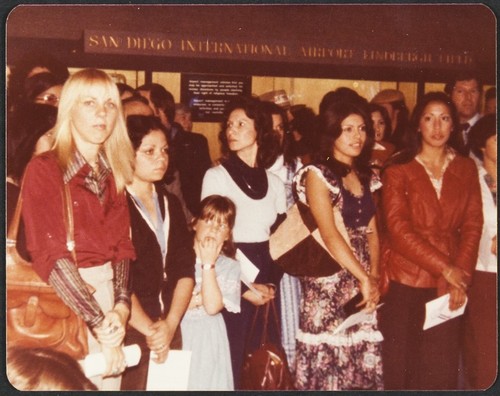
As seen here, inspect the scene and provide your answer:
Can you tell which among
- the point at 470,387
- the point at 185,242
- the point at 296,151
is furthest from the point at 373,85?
the point at 470,387

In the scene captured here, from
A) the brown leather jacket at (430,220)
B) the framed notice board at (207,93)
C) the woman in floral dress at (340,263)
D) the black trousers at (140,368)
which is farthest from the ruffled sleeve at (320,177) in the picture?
the black trousers at (140,368)

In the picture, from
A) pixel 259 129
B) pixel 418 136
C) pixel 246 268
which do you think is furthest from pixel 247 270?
pixel 418 136

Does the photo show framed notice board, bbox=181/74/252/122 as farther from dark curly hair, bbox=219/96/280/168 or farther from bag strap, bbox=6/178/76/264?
bag strap, bbox=6/178/76/264

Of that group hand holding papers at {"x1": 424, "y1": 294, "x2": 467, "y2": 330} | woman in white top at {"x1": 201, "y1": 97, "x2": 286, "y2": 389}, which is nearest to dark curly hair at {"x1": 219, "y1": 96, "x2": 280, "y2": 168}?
woman in white top at {"x1": 201, "y1": 97, "x2": 286, "y2": 389}

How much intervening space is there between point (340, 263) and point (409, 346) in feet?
1.57

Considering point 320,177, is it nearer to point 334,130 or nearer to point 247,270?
point 334,130

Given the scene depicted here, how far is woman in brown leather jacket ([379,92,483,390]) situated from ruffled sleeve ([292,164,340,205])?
239 millimetres

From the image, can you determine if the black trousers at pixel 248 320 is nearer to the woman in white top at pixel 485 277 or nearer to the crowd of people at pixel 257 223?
the crowd of people at pixel 257 223

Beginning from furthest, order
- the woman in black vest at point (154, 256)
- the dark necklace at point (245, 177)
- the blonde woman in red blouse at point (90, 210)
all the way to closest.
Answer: the dark necklace at point (245, 177) < the woman in black vest at point (154, 256) < the blonde woman in red blouse at point (90, 210)

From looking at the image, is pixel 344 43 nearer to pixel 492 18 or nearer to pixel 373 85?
pixel 373 85

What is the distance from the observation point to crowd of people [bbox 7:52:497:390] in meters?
3.06

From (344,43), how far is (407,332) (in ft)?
4.07

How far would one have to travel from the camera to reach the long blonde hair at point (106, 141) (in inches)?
120

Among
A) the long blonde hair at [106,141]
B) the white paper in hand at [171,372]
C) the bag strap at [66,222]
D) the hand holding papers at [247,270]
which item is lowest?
the white paper in hand at [171,372]
